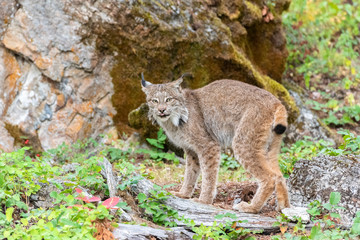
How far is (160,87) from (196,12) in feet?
9.23

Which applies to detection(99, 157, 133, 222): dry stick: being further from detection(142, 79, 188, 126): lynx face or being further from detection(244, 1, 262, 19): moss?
detection(244, 1, 262, 19): moss

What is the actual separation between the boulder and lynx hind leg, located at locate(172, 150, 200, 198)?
94.8 inches

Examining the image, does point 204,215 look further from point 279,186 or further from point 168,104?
point 168,104

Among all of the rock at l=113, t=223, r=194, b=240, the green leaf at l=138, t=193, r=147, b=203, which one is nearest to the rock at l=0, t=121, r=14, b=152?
the green leaf at l=138, t=193, r=147, b=203

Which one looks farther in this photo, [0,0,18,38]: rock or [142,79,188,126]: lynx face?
[0,0,18,38]: rock

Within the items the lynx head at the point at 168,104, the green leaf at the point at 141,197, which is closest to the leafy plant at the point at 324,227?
the green leaf at the point at 141,197

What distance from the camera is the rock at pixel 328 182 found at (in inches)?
180

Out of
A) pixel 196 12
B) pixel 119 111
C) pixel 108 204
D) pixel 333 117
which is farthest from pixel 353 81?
pixel 108 204

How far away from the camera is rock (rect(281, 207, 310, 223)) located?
454 cm

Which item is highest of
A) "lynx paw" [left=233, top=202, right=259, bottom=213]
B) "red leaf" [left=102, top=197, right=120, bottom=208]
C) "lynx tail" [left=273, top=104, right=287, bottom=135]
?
"lynx tail" [left=273, top=104, right=287, bottom=135]

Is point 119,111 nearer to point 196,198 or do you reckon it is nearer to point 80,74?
point 80,74

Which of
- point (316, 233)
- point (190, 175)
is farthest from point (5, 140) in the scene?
point (316, 233)

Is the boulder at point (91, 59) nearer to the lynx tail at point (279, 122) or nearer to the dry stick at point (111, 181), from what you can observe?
the lynx tail at point (279, 122)

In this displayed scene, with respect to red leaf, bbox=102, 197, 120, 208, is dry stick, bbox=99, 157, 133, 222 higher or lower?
lower
